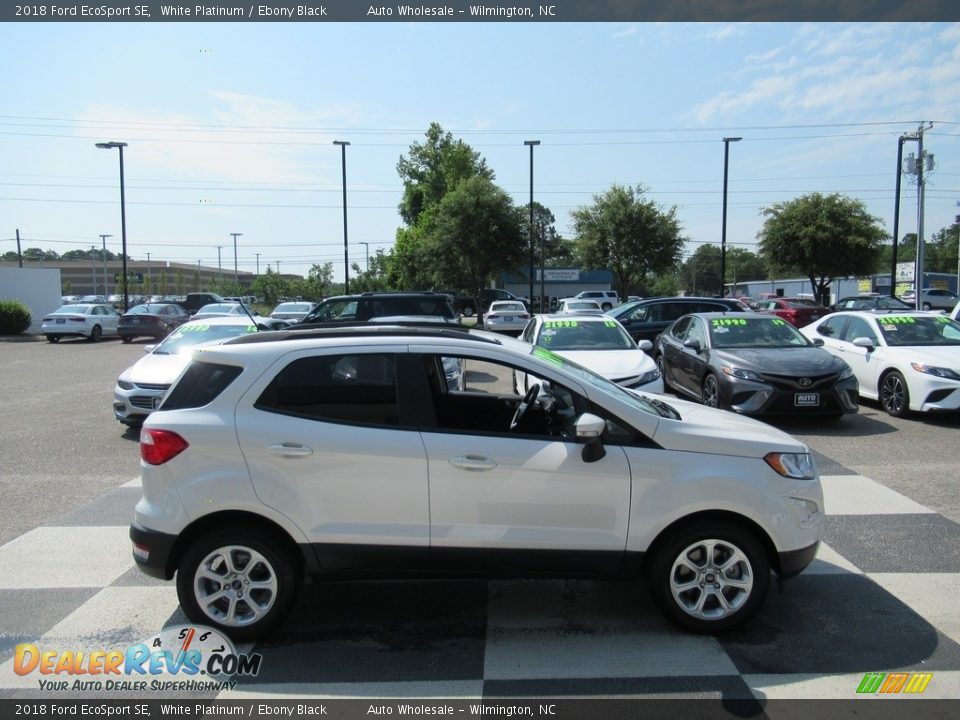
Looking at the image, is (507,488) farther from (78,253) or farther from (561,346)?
(78,253)

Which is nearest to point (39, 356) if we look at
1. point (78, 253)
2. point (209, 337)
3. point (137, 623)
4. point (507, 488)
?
point (209, 337)

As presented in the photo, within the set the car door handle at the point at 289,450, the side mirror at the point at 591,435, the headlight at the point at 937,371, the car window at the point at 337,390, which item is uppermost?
the car window at the point at 337,390

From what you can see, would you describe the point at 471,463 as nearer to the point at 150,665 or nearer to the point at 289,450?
the point at 289,450

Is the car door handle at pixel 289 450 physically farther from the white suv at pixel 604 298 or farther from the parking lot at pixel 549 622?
the white suv at pixel 604 298

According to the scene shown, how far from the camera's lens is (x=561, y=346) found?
11.3 meters

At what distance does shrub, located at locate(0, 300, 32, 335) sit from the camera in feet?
104

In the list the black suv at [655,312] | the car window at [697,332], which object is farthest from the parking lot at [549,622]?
the black suv at [655,312]

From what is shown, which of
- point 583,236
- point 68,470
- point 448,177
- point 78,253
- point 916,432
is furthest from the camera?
point 78,253

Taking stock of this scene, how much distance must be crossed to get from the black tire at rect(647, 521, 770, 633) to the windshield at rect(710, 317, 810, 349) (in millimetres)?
7338

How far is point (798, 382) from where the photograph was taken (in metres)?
9.59

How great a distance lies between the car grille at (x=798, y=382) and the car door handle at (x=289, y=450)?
7.48 meters

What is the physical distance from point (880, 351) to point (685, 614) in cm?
846

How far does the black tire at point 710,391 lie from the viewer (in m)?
10.3

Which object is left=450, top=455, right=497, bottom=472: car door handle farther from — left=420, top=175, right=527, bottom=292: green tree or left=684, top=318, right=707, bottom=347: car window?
left=420, top=175, right=527, bottom=292: green tree
